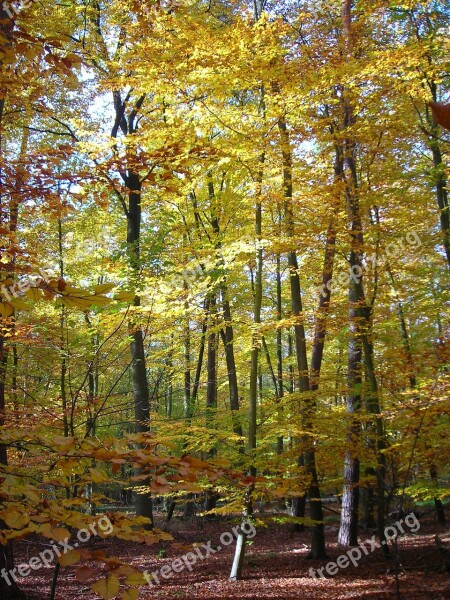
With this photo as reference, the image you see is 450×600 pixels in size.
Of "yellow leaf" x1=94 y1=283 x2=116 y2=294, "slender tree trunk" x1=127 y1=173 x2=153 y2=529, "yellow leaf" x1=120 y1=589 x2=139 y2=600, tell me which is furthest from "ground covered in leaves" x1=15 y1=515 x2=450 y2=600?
"yellow leaf" x1=94 y1=283 x2=116 y2=294

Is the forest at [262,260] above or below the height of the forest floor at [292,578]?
above

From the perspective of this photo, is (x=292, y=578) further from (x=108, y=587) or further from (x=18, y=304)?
(x=18, y=304)

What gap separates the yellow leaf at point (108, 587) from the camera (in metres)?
1.35

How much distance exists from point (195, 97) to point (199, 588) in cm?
825

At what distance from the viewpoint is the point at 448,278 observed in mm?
10344

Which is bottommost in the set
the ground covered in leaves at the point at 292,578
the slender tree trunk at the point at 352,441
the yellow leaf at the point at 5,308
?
the ground covered in leaves at the point at 292,578

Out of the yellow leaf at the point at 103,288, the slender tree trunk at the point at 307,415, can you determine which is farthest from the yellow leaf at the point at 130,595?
the slender tree trunk at the point at 307,415

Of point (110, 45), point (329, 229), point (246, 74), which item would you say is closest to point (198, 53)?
point (246, 74)

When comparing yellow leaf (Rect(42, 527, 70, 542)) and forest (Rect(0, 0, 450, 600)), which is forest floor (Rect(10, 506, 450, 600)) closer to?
forest (Rect(0, 0, 450, 600))

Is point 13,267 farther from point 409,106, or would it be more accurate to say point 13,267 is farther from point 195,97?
point 409,106

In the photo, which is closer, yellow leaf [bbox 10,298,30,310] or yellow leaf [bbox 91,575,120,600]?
yellow leaf [bbox 91,575,120,600]

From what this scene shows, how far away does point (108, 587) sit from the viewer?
54.5 inches

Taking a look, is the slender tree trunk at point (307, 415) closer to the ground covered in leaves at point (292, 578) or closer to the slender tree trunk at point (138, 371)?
the ground covered in leaves at point (292, 578)

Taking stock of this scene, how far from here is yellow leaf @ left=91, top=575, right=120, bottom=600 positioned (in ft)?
4.44
